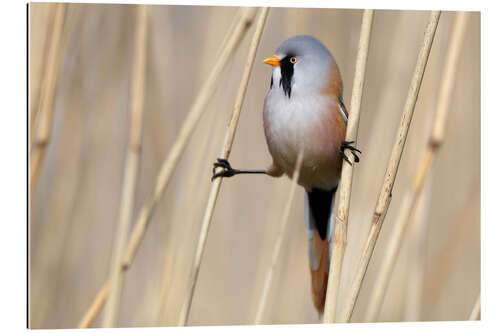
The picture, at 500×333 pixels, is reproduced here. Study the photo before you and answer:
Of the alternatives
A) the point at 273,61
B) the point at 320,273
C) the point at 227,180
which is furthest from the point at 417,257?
the point at 273,61

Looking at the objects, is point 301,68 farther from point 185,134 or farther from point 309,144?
point 185,134

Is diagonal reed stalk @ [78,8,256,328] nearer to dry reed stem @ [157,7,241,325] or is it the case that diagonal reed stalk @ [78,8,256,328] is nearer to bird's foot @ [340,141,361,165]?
dry reed stem @ [157,7,241,325]

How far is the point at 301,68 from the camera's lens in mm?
1619

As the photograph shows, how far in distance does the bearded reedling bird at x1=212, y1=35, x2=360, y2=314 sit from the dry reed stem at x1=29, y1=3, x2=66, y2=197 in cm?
43

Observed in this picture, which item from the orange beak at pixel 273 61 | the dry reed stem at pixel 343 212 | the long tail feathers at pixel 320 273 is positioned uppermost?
the orange beak at pixel 273 61

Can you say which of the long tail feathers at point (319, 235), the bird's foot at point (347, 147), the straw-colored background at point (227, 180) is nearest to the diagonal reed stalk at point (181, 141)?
the straw-colored background at point (227, 180)

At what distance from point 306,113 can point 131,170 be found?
47cm

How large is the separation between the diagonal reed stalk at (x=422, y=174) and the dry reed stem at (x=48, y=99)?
88 cm

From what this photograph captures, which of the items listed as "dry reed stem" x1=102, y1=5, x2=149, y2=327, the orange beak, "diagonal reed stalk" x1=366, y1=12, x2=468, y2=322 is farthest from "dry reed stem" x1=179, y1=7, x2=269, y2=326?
"diagonal reed stalk" x1=366, y1=12, x2=468, y2=322

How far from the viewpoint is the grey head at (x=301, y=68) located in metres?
1.61

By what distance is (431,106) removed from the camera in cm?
189

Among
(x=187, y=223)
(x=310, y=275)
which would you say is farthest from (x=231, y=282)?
(x=187, y=223)

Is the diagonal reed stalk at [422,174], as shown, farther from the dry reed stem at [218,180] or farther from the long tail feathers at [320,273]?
the dry reed stem at [218,180]

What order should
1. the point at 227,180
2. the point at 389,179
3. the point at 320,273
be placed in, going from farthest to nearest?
the point at 227,180, the point at 320,273, the point at 389,179
